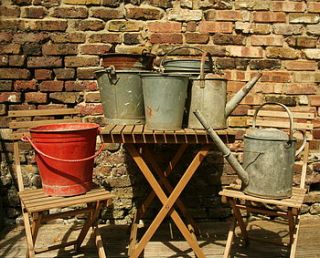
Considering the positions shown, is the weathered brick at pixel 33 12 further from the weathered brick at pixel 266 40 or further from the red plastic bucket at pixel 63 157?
the weathered brick at pixel 266 40

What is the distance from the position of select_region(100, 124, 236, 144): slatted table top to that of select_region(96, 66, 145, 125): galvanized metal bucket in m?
0.19

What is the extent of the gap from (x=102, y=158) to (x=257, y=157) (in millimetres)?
1472

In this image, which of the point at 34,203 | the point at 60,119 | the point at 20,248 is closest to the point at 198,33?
the point at 60,119

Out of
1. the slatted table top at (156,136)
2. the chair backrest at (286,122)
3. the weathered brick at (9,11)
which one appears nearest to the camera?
the slatted table top at (156,136)

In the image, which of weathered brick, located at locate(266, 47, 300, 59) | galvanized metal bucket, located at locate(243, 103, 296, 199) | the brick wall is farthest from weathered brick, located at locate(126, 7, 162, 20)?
galvanized metal bucket, located at locate(243, 103, 296, 199)

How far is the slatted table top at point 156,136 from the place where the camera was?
2307 mm

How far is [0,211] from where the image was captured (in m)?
3.16

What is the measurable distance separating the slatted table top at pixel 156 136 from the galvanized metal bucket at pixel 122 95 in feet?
0.62

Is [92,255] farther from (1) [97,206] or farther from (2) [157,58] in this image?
(2) [157,58]

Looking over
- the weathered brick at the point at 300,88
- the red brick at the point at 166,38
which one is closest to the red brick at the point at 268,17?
the weathered brick at the point at 300,88

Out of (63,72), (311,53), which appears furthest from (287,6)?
(63,72)

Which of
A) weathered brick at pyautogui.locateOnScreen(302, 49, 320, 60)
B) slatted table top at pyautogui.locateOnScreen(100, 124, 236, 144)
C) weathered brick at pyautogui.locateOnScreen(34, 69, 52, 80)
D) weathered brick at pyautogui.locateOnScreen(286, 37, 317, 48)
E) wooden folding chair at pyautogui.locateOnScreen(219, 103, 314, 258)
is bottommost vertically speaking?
wooden folding chair at pyautogui.locateOnScreen(219, 103, 314, 258)

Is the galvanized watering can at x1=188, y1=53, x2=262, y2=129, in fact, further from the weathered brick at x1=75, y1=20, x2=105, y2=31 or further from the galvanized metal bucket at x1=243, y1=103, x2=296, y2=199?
the weathered brick at x1=75, y1=20, x2=105, y2=31

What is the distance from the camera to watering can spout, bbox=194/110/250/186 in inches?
86.8
